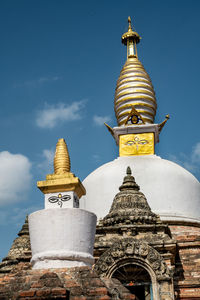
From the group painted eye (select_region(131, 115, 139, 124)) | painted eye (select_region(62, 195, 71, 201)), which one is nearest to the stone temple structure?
painted eye (select_region(62, 195, 71, 201))

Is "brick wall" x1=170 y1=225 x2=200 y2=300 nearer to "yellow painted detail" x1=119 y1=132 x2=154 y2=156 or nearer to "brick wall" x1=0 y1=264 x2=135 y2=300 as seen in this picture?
"brick wall" x1=0 y1=264 x2=135 y2=300

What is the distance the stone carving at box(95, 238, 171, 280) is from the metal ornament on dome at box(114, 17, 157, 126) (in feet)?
47.0

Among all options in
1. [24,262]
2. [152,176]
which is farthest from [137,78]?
[24,262]

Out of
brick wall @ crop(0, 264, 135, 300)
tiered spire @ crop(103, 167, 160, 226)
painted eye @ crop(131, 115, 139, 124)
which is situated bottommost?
brick wall @ crop(0, 264, 135, 300)

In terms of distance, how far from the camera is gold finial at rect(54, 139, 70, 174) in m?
7.73

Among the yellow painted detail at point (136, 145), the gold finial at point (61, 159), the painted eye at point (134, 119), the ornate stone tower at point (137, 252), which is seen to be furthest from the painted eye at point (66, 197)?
the painted eye at point (134, 119)

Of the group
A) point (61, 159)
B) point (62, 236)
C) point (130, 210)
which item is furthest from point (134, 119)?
point (62, 236)

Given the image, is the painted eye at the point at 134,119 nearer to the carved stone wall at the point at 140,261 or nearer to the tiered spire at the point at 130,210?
the tiered spire at the point at 130,210

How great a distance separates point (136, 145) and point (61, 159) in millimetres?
16191

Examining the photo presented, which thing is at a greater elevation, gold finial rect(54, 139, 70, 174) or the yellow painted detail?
the yellow painted detail

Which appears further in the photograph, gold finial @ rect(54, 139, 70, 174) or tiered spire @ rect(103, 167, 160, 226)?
tiered spire @ rect(103, 167, 160, 226)

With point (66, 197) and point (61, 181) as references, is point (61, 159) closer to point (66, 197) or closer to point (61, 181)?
point (61, 181)

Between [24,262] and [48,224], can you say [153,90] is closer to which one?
[24,262]

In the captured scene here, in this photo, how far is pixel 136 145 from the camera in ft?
78.1
